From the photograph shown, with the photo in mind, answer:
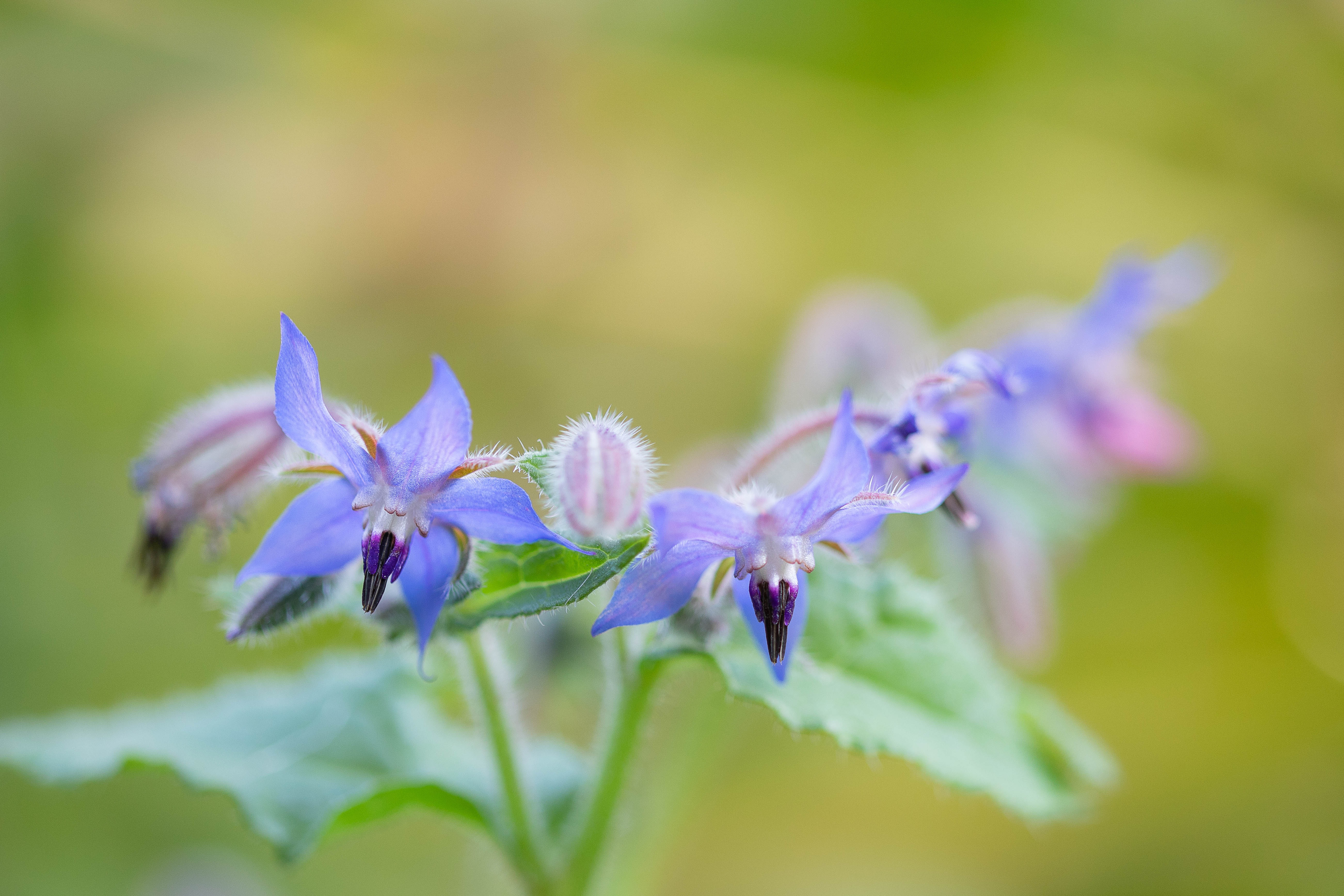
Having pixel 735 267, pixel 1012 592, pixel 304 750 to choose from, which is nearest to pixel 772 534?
pixel 304 750

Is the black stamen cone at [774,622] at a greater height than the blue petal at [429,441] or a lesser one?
lesser

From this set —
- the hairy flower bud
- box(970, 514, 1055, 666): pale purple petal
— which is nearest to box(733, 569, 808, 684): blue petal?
the hairy flower bud

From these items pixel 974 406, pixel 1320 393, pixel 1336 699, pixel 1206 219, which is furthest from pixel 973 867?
pixel 974 406

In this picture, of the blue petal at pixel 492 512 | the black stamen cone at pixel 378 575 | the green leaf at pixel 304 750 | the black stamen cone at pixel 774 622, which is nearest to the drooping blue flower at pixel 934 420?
the black stamen cone at pixel 774 622

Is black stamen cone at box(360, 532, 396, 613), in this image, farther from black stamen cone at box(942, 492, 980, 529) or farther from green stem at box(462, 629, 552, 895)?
black stamen cone at box(942, 492, 980, 529)

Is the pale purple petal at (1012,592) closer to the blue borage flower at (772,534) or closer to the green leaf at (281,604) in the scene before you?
the blue borage flower at (772,534)

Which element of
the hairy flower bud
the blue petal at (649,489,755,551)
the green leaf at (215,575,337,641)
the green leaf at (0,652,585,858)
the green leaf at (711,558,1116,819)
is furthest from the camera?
the green leaf at (0,652,585,858)
